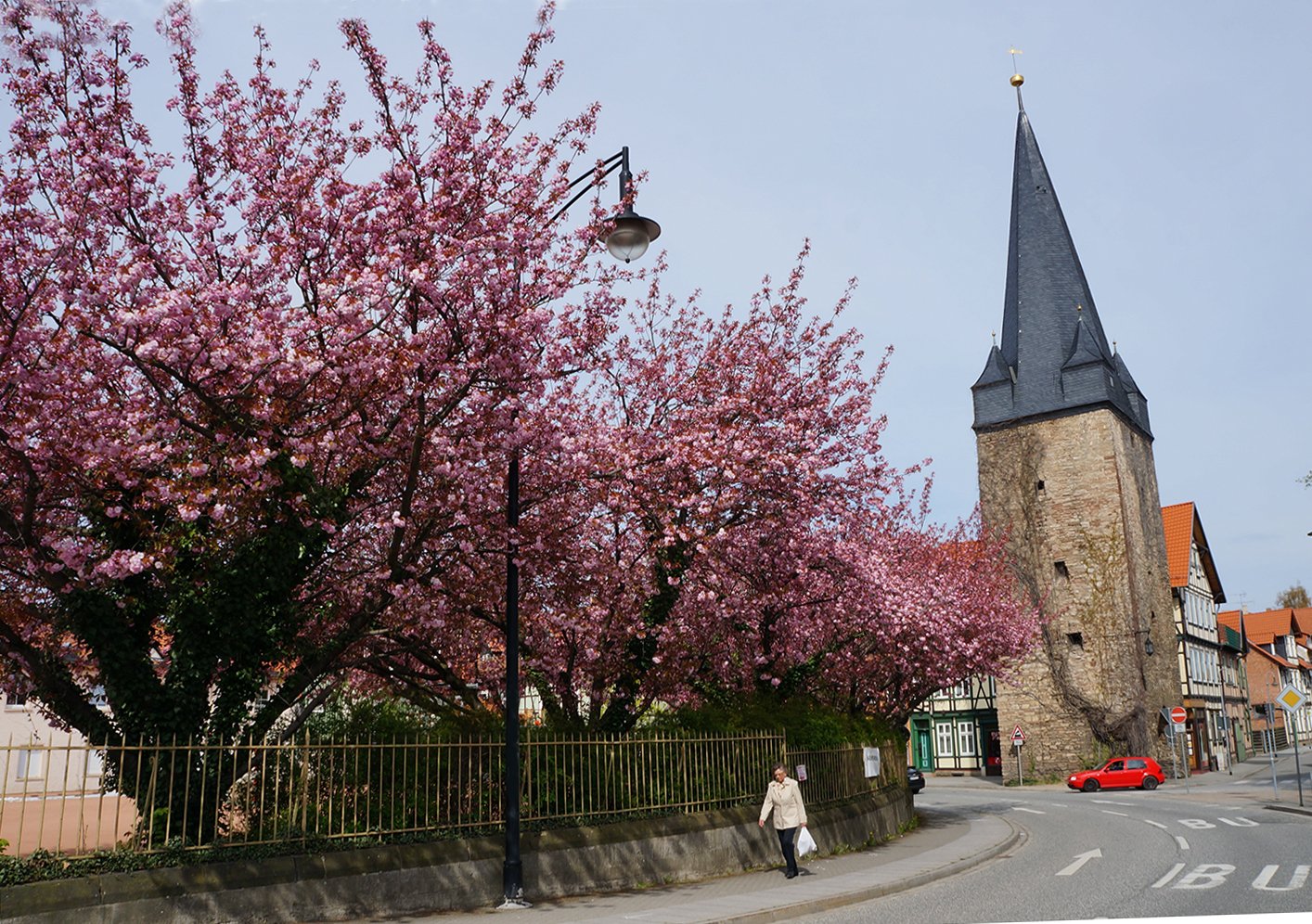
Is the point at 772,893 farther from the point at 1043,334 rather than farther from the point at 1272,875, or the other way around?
the point at 1043,334

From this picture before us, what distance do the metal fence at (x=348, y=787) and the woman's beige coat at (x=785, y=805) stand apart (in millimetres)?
1028

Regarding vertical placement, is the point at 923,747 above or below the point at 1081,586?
below

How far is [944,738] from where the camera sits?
62.0 m

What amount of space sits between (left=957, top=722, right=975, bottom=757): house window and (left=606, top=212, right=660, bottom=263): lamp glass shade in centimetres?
5431

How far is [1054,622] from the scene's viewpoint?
163 feet

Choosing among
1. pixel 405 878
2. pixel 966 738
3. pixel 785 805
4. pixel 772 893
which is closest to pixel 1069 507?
pixel 966 738

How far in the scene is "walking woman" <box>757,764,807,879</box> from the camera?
15.0 m

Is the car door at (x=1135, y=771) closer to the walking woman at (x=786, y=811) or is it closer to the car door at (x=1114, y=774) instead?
the car door at (x=1114, y=774)

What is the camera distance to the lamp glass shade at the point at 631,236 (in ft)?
40.5

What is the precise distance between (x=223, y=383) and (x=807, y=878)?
34.4 feet

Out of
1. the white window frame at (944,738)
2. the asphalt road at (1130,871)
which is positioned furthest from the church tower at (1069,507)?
the asphalt road at (1130,871)

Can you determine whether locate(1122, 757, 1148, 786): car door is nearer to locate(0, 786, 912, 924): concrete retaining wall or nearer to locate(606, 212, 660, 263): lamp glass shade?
locate(0, 786, 912, 924): concrete retaining wall

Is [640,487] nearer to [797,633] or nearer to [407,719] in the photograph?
[407,719]

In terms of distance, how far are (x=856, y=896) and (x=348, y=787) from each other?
6.66 metres
